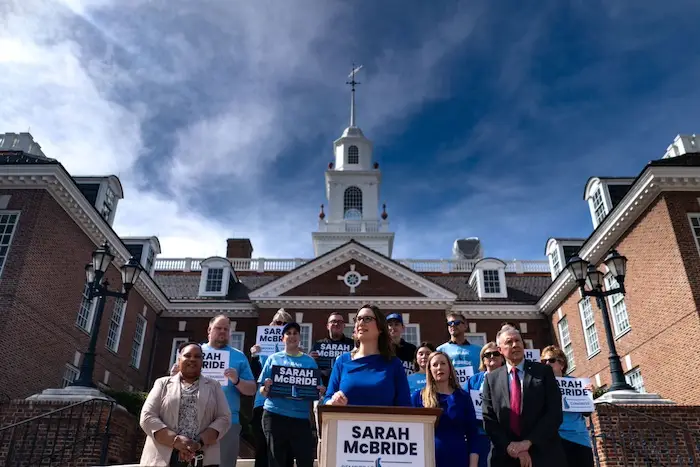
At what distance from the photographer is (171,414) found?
462 centimetres

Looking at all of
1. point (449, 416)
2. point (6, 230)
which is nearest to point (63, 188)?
point (6, 230)

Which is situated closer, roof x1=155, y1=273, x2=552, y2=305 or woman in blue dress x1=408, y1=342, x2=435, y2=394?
woman in blue dress x1=408, y1=342, x2=435, y2=394

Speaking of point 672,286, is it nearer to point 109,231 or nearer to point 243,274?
point 109,231

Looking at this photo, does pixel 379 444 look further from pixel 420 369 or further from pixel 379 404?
pixel 420 369

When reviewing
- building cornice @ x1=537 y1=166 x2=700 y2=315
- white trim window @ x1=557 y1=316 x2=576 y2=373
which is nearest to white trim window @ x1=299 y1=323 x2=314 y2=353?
white trim window @ x1=557 y1=316 x2=576 y2=373

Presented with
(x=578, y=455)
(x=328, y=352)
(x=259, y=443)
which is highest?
(x=328, y=352)

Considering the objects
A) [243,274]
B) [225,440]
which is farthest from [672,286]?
[243,274]

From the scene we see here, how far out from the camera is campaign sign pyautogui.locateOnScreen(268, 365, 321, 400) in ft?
18.8

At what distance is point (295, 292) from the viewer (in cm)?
2467

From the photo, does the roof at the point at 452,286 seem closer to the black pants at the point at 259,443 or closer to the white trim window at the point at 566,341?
the white trim window at the point at 566,341

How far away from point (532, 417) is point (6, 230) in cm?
1676

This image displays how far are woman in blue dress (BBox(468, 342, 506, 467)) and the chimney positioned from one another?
28.6 metres

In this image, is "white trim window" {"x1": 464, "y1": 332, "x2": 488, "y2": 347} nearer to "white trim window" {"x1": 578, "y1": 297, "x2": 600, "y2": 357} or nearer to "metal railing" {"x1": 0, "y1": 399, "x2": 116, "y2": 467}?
"white trim window" {"x1": 578, "y1": 297, "x2": 600, "y2": 357}

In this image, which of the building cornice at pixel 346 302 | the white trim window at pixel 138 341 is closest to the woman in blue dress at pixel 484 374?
the building cornice at pixel 346 302
